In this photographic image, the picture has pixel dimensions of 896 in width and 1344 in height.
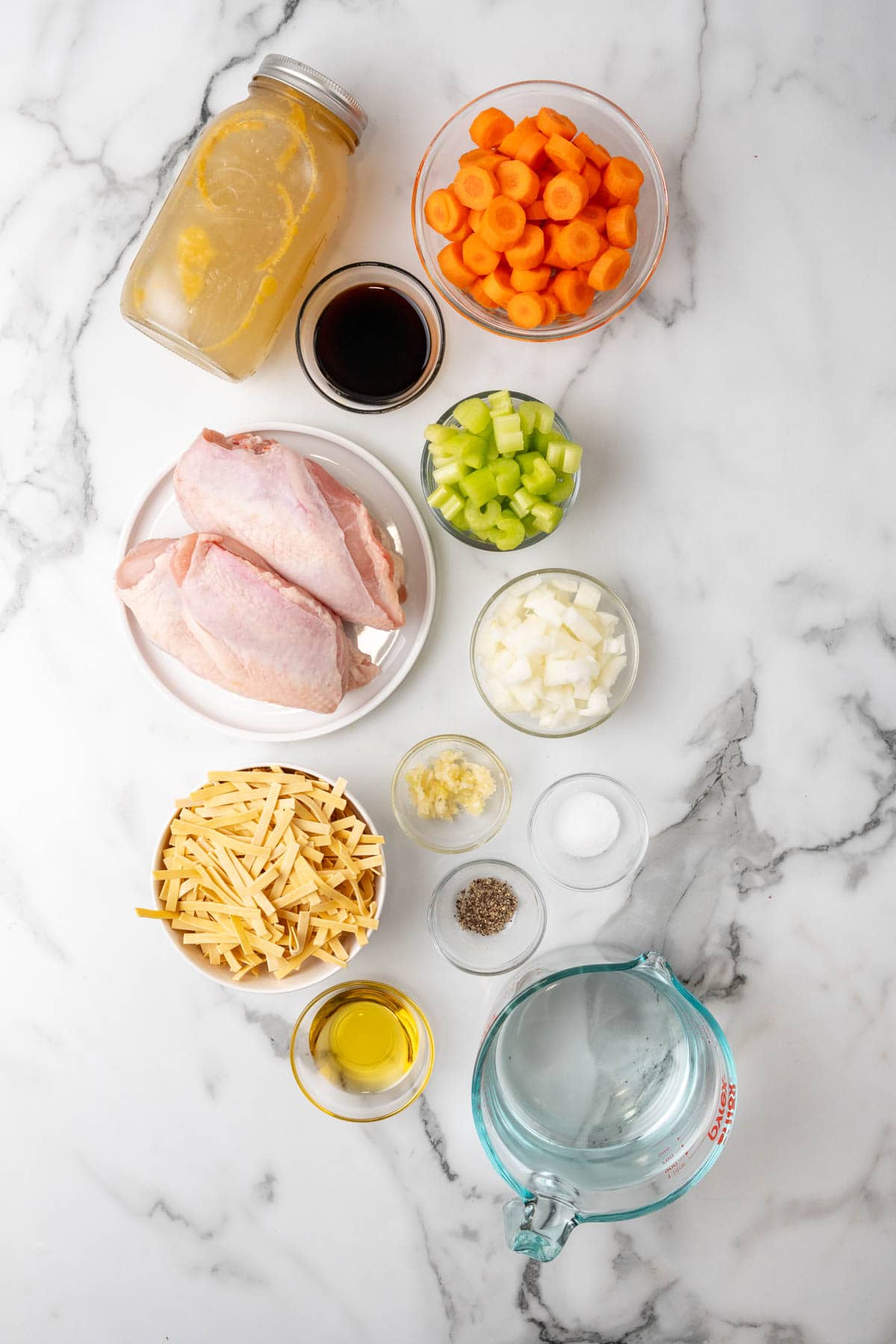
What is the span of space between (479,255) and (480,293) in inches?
2.8

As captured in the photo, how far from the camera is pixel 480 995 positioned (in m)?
1.72

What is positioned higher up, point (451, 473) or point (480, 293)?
point (480, 293)

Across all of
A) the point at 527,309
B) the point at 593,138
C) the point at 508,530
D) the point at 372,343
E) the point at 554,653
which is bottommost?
the point at 554,653

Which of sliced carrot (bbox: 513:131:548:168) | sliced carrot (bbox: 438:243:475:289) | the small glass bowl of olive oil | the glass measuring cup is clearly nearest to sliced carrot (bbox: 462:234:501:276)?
sliced carrot (bbox: 438:243:475:289)

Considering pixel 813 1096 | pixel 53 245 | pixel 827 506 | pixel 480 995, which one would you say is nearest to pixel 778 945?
pixel 813 1096

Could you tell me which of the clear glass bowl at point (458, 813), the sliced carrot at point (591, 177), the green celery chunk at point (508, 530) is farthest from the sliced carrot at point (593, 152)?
the clear glass bowl at point (458, 813)

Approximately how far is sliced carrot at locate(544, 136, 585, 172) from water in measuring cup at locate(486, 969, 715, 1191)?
132 centimetres

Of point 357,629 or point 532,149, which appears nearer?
point 532,149

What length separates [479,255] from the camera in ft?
5.04

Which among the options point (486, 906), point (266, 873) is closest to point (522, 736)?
point (486, 906)

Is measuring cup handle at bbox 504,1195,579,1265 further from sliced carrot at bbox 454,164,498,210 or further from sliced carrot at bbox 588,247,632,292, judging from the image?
sliced carrot at bbox 454,164,498,210

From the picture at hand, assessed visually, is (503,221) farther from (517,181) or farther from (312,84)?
(312,84)

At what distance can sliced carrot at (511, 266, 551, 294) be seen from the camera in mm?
1534

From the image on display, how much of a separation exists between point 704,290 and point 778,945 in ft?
4.16
